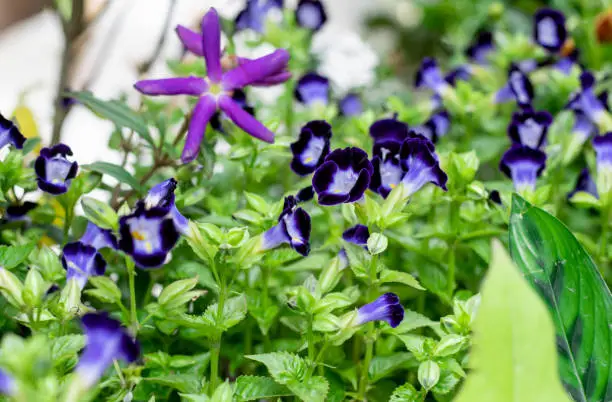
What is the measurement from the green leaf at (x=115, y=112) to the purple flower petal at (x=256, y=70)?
0.11 metres

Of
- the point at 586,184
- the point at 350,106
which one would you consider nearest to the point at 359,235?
the point at 586,184

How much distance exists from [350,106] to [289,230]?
22.9 inches

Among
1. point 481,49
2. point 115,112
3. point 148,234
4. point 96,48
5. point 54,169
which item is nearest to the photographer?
point 148,234

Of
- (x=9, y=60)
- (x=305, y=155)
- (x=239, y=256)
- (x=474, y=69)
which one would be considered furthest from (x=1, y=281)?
(x=9, y=60)

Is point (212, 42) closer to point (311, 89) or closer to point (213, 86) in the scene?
point (213, 86)

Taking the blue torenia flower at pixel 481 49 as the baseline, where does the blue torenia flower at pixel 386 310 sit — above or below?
above

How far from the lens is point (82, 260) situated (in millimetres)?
635

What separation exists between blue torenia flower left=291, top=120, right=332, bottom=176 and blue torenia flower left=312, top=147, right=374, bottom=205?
0.06 metres

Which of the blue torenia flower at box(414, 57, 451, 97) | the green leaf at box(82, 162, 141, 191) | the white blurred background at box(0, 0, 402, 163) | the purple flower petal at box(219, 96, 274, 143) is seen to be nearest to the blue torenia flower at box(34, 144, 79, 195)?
the green leaf at box(82, 162, 141, 191)

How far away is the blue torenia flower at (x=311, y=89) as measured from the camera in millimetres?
980

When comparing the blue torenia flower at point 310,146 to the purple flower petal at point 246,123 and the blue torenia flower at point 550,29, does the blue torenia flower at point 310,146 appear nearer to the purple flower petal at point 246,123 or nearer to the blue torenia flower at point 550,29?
the purple flower petal at point 246,123

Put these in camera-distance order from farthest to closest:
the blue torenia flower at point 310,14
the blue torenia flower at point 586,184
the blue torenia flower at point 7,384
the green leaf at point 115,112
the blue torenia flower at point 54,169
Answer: the blue torenia flower at point 310,14
the blue torenia flower at point 586,184
the green leaf at point 115,112
the blue torenia flower at point 54,169
the blue torenia flower at point 7,384

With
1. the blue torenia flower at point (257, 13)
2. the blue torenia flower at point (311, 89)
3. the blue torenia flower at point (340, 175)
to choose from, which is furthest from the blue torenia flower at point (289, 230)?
the blue torenia flower at point (257, 13)

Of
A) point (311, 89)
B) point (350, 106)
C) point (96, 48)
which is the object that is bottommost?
point (96, 48)
